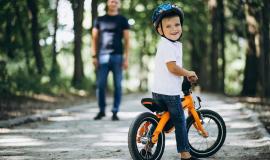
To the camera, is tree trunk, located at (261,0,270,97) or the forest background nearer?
tree trunk, located at (261,0,270,97)

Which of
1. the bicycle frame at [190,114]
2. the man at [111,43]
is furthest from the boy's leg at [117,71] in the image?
the bicycle frame at [190,114]

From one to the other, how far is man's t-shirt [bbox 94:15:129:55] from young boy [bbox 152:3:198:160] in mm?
4184

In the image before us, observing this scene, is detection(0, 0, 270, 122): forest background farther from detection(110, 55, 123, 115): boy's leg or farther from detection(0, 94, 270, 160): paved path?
detection(0, 94, 270, 160): paved path

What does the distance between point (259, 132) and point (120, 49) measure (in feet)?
11.1

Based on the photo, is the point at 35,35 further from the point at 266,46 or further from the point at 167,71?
the point at 167,71

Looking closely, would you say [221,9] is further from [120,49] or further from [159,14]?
[159,14]

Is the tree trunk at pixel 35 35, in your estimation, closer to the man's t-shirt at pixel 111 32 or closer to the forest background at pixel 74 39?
the forest background at pixel 74 39

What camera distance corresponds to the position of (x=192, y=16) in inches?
896

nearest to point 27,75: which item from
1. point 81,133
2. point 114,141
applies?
point 81,133

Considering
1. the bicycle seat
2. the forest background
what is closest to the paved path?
the bicycle seat

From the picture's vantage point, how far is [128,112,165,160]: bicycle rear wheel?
232 inches

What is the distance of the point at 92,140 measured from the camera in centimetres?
814

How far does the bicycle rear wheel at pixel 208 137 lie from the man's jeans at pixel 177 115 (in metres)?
0.46

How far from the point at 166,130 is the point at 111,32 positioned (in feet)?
14.6
